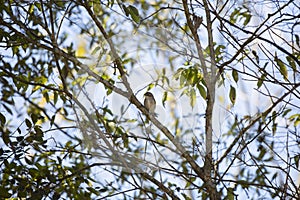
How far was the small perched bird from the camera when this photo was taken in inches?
38.0

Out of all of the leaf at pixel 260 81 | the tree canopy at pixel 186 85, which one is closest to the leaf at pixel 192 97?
the tree canopy at pixel 186 85

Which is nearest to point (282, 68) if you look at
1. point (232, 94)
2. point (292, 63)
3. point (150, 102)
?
point (292, 63)

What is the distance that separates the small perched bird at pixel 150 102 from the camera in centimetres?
96

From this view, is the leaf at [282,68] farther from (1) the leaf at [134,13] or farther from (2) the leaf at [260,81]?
(1) the leaf at [134,13]

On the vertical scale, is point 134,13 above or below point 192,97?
above

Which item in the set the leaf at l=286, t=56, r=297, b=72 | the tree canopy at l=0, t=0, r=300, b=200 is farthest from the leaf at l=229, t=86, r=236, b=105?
the leaf at l=286, t=56, r=297, b=72

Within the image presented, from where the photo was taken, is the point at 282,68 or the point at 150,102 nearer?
the point at 150,102

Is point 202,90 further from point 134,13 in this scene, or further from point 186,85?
point 134,13

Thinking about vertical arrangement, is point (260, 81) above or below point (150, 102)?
above

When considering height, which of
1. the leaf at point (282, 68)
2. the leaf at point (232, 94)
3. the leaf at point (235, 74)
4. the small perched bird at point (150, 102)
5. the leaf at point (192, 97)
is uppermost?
the leaf at point (282, 68)

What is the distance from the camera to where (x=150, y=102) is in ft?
3.19

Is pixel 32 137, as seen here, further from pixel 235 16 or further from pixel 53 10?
pixel 235 16

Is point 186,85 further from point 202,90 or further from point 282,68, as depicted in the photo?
point 282,68

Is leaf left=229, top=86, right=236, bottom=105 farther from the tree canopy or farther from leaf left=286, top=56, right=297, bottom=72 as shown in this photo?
leaf left=286, top=56, right=297, bottom=72
